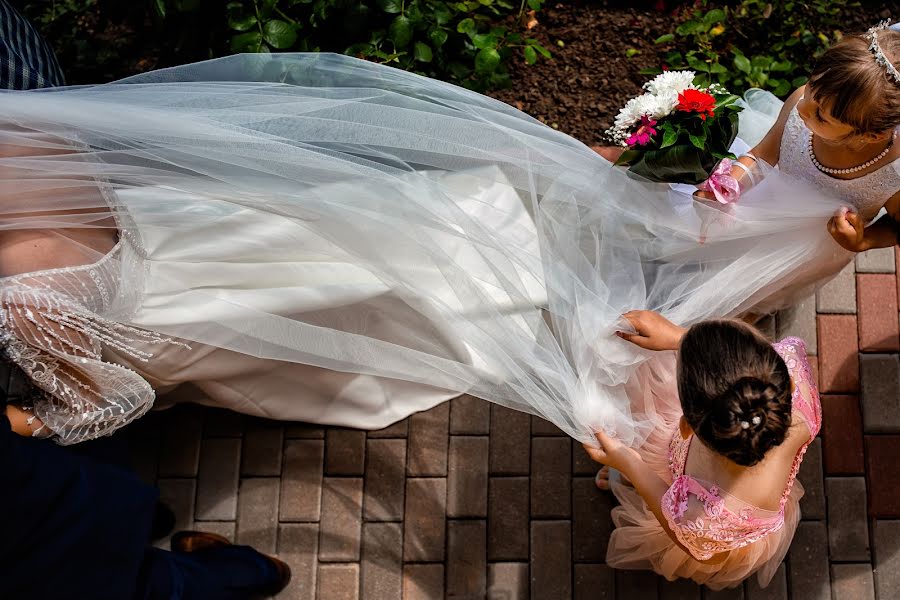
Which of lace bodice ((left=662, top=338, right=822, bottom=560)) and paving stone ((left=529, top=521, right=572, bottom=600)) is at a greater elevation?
lace bodice ((left=662, top=338, right=822, bottom=560))

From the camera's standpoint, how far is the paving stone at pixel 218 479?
3043 millimetres

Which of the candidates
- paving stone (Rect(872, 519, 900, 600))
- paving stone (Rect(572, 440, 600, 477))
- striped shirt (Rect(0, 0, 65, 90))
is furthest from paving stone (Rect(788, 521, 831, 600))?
striped shirt (Rect(0, 0, 65, 90))

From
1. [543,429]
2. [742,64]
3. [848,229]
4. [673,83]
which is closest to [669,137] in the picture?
[673,83]

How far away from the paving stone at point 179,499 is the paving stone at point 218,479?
3 cm

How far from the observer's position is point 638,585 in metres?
2.90

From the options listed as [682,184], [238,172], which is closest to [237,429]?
[238,172]

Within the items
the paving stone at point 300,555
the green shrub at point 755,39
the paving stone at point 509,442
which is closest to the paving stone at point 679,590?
the paving stone at point 509,442

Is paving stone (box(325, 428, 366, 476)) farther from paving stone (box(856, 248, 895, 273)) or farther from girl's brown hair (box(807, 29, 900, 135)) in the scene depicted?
paving stone (box(856, 248, 895, 273))

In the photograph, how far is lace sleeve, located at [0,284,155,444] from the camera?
2094mm

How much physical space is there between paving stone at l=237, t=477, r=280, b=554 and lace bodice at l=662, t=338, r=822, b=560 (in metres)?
1.59

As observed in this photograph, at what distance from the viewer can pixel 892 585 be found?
2902 mm

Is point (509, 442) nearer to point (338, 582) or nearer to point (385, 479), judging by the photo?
point (385, 479)

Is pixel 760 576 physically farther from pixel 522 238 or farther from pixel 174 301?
pixel 174 301

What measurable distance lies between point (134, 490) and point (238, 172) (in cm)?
102
